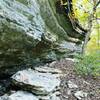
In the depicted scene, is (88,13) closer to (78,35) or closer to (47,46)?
(78,35)

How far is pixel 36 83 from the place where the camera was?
6.49m

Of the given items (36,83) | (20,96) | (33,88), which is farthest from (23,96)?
(36,83)

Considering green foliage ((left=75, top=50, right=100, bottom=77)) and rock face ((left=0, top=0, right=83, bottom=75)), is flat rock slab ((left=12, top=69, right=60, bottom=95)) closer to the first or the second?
rock face ((left=0, top=0, right=83, bottom=75))

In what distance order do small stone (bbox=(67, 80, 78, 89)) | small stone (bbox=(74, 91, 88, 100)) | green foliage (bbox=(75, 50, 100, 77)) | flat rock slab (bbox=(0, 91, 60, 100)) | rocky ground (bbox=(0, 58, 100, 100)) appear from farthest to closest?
A: green foliage (bbox=(75, 50, 100, 77))
small stone (bbox=(67, 80, 78, 89))
small stone (bbox=(74, 91, 88, 100))
rocky ground (bbox=(0, 58, 100, 100))
flat rock slab (bbox=(0, 91, 60, 100))

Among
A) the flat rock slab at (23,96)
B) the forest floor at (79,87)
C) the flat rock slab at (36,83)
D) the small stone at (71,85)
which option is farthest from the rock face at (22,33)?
the small stone at (71,85)

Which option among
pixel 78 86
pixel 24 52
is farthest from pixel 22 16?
pixel 78 86

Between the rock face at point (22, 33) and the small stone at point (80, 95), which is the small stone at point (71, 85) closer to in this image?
the small stone at point (80, 95)

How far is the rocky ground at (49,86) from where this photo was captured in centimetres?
629

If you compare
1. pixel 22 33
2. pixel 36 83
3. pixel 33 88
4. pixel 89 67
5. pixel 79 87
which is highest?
pixel 22 33

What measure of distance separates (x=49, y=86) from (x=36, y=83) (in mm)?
410

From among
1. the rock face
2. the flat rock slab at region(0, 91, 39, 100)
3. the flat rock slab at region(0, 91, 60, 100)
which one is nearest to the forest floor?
the flat rock slab at region(0, 91, 60, 100)

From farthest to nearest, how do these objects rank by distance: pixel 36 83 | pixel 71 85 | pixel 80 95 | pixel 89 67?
1. pixel 89 67
2. pixel 71 85
3. pixel 80 95
4. pixel 36 83

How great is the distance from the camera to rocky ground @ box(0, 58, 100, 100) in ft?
20.6

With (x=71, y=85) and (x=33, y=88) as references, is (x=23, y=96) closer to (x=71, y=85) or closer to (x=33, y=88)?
(x=33, y=88)
